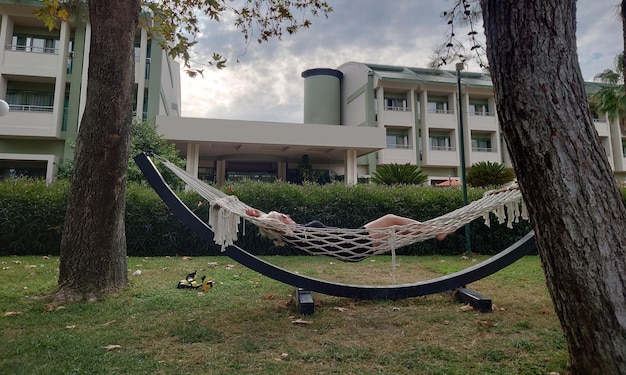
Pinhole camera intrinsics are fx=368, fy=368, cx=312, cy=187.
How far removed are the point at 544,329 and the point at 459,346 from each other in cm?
60

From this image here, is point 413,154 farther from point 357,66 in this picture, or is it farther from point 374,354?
point 374,354

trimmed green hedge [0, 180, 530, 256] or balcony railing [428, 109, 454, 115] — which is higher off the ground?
balcony railing [428, 109, 454, 115]

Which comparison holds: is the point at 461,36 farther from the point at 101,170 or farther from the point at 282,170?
the point at 282,170

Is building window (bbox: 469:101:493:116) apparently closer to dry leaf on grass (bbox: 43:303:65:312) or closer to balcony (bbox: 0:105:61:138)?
balcony (bbox: 0:105:61:138)

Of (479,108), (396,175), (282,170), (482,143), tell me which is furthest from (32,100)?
(482,143)

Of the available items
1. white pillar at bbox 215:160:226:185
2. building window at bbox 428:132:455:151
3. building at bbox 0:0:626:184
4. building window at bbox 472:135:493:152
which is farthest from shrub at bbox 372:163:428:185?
building window at bbox 472:135:493:152

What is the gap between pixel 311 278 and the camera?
2551mm

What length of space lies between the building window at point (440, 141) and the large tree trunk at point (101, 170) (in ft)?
56.6

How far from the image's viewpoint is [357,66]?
19.1m

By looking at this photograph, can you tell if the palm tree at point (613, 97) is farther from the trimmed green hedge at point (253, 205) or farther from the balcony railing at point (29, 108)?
the balcony railing at point (29, 108)

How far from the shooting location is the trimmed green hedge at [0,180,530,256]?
193 inches

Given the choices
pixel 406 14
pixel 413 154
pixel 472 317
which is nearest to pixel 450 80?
pixel 413 154

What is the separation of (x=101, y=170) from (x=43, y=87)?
13120mm

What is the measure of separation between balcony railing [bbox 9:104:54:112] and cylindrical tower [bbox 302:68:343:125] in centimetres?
1165
